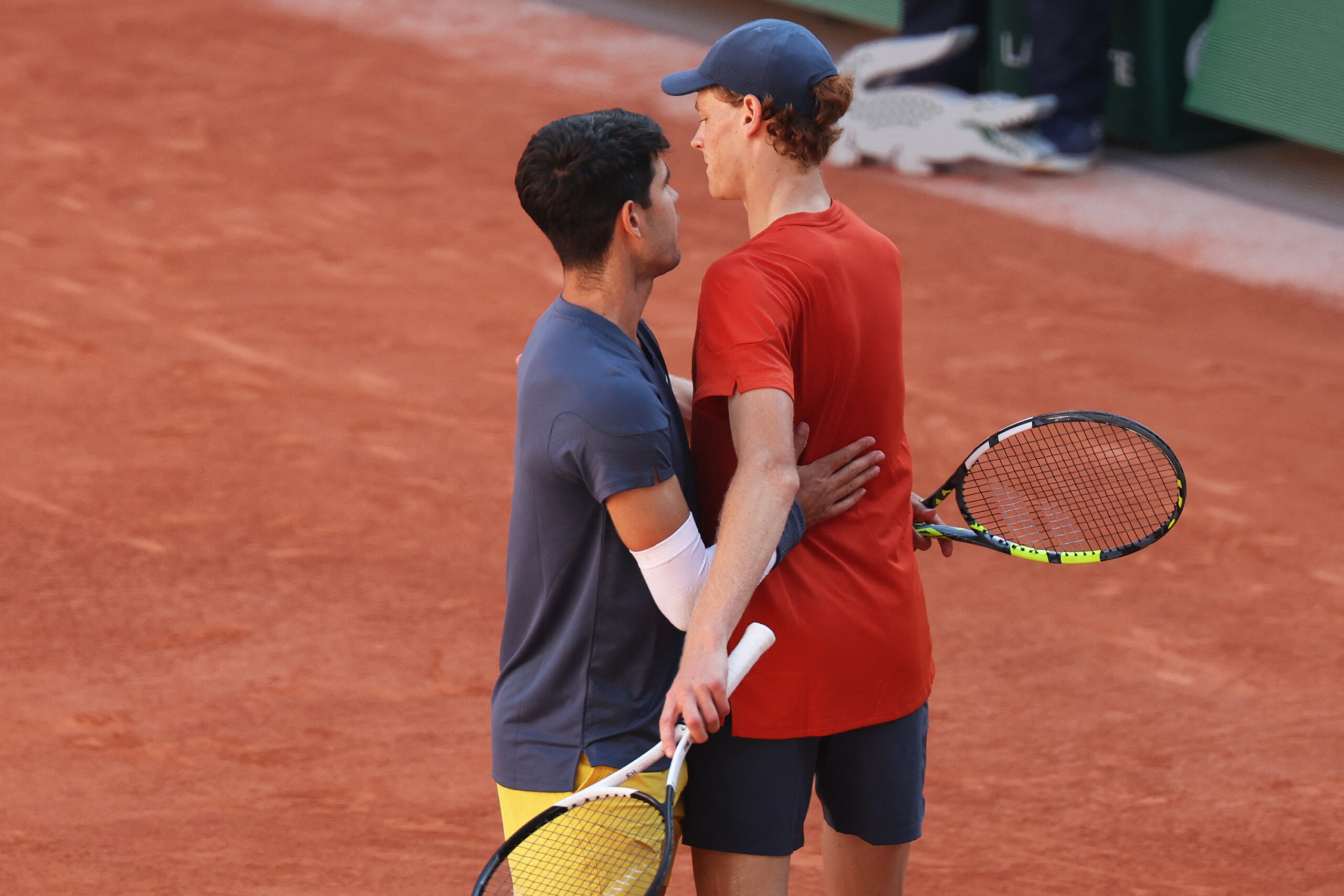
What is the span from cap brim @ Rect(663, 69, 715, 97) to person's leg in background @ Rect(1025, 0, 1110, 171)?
694 cm

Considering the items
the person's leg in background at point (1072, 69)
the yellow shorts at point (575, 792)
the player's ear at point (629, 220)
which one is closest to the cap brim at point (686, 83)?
the player's ear at point (629, 220)

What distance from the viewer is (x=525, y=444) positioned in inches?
98.1

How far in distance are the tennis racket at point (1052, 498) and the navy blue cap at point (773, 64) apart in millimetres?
874

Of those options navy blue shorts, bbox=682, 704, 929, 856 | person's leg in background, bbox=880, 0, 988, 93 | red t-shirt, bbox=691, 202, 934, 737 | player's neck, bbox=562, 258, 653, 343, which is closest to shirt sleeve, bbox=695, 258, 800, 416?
red t-shirt, bbox=691, 202, 934, 737

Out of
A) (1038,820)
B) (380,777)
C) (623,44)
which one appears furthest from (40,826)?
(623,44)

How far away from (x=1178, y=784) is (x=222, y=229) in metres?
5.89

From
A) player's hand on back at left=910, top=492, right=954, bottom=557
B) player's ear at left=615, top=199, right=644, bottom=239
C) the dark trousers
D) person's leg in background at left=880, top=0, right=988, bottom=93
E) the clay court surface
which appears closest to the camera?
player's ear at left=615, top=199, right=644, bottom=239

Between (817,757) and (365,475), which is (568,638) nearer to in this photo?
(817,757)

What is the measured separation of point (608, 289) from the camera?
2547 mm

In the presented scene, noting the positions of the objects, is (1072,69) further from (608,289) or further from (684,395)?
(608,289)

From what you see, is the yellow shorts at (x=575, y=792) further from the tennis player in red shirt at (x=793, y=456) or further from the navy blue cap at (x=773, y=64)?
the navy blue cap at (x=773, y=64)

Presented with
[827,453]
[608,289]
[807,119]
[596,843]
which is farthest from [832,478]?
[596,843]

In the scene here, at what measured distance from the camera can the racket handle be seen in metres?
2.46

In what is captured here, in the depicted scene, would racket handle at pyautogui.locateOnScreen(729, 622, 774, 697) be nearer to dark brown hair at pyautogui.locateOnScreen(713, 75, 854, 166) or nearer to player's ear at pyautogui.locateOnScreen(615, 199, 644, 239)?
player's ear at pyautogui.locateOnScreen(615, 199, 644, 239)
